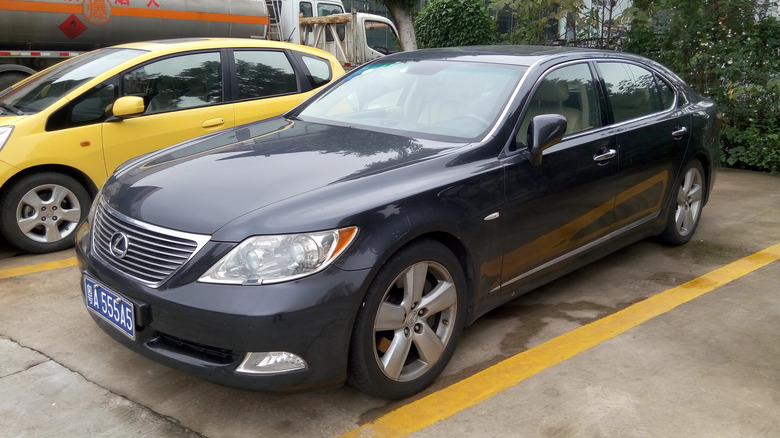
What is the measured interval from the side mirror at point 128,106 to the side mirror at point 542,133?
2.91 m

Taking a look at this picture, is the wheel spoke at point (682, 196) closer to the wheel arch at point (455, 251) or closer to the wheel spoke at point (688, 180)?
the wheel spoke at point (688, 180)

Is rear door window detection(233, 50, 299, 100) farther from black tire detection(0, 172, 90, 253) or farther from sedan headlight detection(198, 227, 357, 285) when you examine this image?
sedan headlight detection(198, 227, 357, 285)

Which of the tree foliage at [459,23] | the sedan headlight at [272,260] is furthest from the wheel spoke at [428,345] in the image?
the tree foliage at [459,23]

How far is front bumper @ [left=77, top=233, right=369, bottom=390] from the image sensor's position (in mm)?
2584

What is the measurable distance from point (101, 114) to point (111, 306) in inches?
108

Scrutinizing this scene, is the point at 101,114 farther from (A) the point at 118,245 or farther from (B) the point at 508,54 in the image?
(B) the point at 508,54

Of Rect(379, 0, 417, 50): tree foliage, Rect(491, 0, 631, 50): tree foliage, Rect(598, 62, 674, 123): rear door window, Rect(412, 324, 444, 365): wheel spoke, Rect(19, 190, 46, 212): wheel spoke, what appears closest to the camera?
Rect(412, 324, 444, 365): wheel spoke

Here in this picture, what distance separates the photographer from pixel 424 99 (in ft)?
13.0

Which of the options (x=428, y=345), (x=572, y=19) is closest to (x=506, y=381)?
(x=428, y=345)

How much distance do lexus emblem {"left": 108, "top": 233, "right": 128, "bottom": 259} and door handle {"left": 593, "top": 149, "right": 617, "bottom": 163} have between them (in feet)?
8.33

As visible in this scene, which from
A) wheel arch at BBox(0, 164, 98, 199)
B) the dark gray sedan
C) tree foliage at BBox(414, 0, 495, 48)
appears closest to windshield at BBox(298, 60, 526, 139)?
the dark gray sedan

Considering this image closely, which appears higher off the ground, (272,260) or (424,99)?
(424,99)

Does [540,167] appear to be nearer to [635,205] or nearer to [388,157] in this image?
[388,157]

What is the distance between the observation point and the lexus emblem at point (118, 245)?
2917 mm
